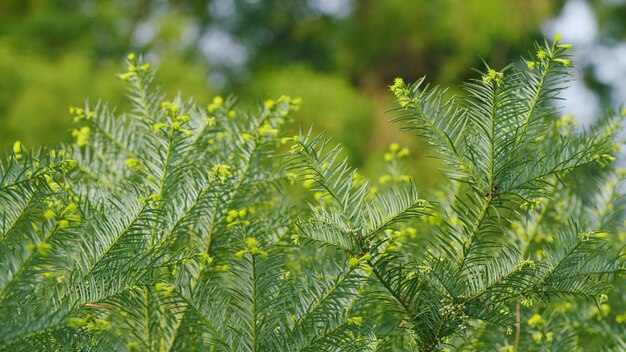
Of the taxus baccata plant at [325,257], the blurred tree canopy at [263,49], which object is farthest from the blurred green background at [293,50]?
the taxus baccata plant at [325,257]

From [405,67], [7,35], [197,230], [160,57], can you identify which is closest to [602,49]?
[405,67]

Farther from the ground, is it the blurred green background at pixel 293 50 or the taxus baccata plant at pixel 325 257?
the blurred green background at pixel 293 50

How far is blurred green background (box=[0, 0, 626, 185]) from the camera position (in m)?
7.61

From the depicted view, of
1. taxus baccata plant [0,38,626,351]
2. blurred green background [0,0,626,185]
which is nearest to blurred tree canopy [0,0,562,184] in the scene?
blurred green background [0,0,626,185]

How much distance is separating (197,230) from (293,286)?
0.84 feet

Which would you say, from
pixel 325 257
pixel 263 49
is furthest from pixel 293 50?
pixel 325 257

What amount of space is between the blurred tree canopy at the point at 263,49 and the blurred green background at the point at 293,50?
0.6 inches

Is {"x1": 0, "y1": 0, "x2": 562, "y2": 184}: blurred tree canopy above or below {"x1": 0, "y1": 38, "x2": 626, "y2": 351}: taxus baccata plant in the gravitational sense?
above

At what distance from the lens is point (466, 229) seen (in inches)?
46.0

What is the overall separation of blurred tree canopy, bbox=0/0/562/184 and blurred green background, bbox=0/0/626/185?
1cm

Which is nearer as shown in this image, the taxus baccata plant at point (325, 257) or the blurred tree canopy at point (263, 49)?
the taxus baccata plant at point (325, 257)

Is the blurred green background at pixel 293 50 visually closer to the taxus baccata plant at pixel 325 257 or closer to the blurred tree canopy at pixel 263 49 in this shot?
the blurred tree canopy at pixel 263 49

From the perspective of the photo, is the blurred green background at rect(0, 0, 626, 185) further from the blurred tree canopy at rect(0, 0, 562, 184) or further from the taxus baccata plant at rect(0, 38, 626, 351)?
the taxus baccata plant at rect(0, 38, 626, 351)

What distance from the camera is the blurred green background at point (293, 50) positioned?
761 cm
